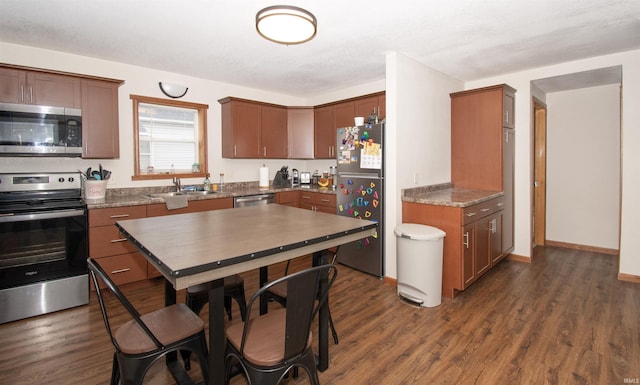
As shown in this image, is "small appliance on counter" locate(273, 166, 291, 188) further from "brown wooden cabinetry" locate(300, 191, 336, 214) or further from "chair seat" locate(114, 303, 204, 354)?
"chair seat" locate(114, 303, 204, 354)

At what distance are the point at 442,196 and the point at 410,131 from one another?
2.60ft

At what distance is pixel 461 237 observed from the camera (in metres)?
2.96

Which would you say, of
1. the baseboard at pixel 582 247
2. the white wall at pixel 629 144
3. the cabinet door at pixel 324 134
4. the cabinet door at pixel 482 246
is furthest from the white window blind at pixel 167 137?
the baseboard at pixel 582 247

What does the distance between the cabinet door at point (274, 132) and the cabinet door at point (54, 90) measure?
2.22 meters

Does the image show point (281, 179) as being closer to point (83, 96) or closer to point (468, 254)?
point (83, 96)

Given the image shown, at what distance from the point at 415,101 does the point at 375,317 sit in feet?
7.67

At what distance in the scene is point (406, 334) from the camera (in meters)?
2.41

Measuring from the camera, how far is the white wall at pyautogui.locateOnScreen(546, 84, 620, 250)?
4.27m

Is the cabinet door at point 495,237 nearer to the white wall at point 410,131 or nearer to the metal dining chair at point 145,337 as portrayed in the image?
the white wall at point 410,131

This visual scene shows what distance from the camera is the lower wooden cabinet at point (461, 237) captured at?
2984 mm

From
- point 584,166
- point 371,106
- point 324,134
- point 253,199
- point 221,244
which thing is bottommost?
point 221,244

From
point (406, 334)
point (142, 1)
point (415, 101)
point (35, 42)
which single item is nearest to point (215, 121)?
point (35, 42)

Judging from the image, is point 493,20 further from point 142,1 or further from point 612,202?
point 612,202

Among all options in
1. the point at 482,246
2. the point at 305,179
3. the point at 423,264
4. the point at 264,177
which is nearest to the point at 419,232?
the point at 423,264
